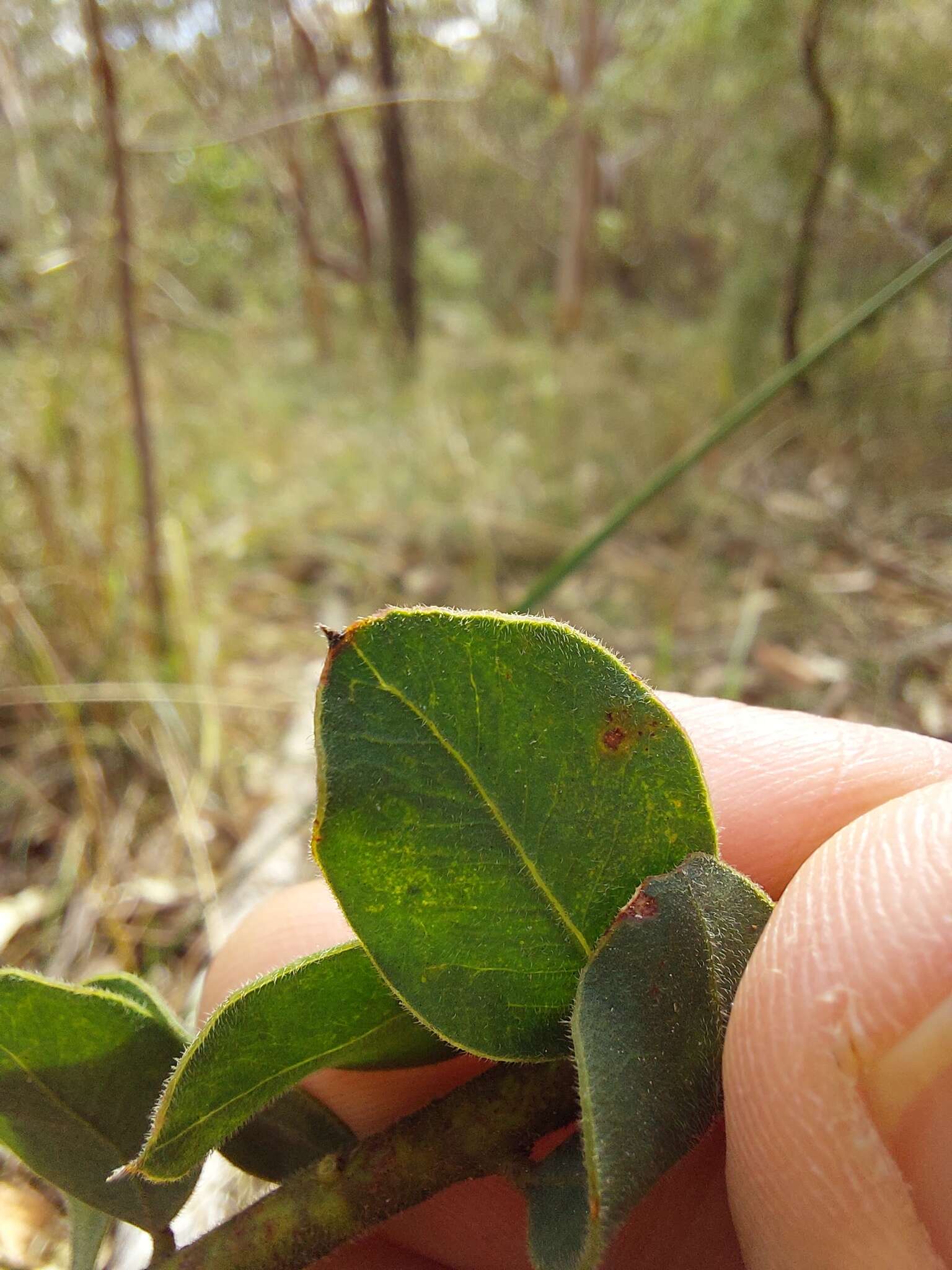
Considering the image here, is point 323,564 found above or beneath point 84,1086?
above

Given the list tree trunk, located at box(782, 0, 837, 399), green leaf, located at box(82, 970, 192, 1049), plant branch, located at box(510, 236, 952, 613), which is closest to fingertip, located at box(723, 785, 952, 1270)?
green leaf, located at box(82, 970, 192, 1049)

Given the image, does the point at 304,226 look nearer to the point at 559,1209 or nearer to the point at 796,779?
the point at 796,779

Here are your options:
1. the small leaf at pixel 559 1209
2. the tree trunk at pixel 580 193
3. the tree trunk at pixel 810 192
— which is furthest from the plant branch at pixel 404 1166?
the tree trunk at pixel 580 193

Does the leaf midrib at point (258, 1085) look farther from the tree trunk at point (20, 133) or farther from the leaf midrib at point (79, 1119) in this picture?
the tree trunk at point (20, 133)

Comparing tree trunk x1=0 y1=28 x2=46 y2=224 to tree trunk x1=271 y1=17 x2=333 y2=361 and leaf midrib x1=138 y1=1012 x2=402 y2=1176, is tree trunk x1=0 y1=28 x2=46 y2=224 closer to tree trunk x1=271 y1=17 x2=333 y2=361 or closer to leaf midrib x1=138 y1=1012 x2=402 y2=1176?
leaf midrib x1=138 y1=1012 x2=402 y2=1176

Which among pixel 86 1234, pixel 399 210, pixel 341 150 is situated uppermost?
pixel 341 150

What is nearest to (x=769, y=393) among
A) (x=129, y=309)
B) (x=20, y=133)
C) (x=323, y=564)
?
(x=129, y=309)
